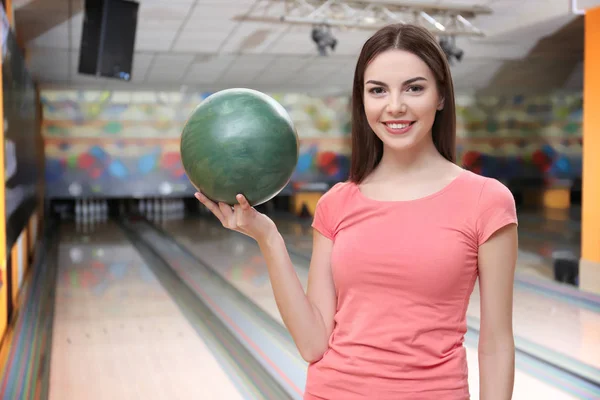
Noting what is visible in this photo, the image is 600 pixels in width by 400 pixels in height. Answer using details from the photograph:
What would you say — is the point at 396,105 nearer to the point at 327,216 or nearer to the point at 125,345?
the point at 327,216

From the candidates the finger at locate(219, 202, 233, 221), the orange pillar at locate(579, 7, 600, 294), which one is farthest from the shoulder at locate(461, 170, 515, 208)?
the orange pillar at locate(579, 7, 600, 294)

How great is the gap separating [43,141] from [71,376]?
7.97 m

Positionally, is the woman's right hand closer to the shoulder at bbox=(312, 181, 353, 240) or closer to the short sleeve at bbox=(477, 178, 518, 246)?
the shoulder at bbox=(312, 181, 353, 240)

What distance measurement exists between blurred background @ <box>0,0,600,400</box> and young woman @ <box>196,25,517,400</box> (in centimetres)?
179

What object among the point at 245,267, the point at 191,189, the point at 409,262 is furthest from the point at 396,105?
the point at 191,189

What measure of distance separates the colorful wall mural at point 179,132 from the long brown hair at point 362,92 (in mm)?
9810

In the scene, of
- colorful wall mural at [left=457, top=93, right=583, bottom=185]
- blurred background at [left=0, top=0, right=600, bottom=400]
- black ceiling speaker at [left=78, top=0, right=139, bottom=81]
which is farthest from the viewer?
colorful wall mural at [left=457, top=93, right=583, bottom=185]

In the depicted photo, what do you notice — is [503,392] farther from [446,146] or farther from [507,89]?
[507,89]

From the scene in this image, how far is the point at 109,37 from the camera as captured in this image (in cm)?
491

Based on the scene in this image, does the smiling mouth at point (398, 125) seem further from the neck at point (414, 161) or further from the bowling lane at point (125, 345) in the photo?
the bowling lane at point (125, 345)

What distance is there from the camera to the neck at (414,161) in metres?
1.04

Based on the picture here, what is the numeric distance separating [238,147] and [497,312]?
48 centimetres

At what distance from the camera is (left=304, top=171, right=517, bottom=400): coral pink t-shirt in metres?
0.93

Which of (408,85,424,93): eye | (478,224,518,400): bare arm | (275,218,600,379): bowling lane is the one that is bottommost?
(275,218,600,379): bowling lane
